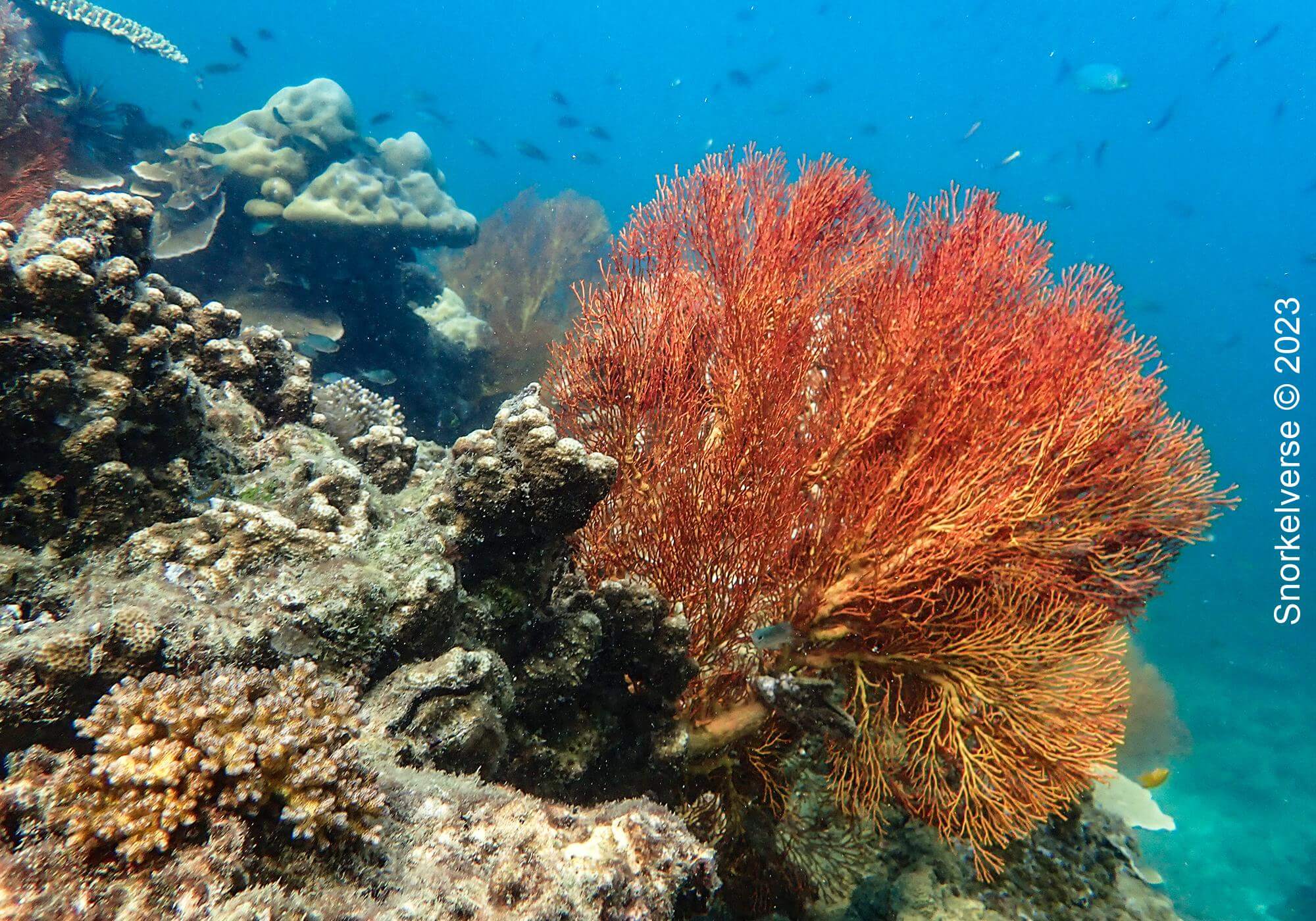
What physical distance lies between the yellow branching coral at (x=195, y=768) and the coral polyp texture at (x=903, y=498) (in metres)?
2.10

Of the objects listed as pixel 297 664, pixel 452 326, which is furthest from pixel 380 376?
pixel 297 664

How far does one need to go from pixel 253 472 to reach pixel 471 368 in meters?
8.85

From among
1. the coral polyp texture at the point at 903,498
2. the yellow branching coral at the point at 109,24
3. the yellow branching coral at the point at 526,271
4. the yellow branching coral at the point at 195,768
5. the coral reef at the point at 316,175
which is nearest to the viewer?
the yellow branching coral at the point at 195,768

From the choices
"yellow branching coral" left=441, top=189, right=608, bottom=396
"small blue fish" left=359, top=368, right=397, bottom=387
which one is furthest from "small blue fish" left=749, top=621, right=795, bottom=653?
"yellow branching coral" left=441, top=189, right=608, bottom=396

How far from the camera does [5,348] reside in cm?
220

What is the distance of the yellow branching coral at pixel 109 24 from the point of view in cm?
1130

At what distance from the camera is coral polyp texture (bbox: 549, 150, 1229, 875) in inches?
129

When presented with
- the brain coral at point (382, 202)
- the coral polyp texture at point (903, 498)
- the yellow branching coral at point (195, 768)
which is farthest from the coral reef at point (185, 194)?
the yellow branching coral at point (195, 768)

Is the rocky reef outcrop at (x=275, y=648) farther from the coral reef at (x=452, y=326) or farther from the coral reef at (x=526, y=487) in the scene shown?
the coral reef at (x=452, y=326)

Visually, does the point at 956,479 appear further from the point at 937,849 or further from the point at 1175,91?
the point at 1175,91

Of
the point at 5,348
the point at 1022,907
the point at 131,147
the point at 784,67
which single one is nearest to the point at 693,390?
the point at 5,348

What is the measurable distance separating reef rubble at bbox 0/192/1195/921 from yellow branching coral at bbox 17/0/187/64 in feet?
42.1

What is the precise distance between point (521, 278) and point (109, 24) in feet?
28.9

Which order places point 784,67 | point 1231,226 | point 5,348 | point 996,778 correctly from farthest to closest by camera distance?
point 784,67
point 1231,226
point 996,778
point 5,348
